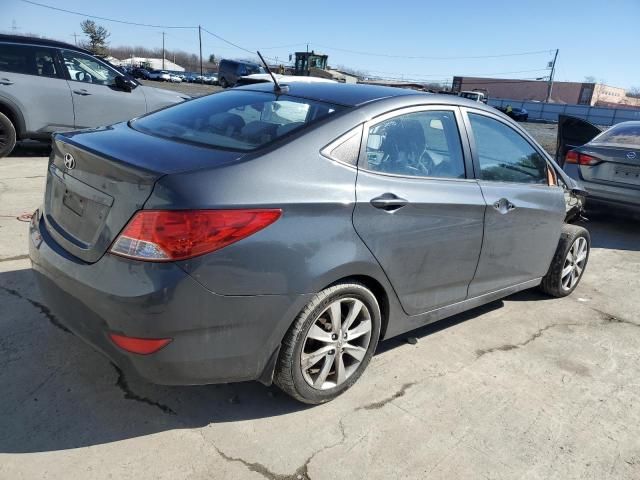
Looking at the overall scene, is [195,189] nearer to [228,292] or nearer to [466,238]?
[228,292]

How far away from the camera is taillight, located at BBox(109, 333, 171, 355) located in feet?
6.79

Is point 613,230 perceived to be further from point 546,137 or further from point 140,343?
point 546,137

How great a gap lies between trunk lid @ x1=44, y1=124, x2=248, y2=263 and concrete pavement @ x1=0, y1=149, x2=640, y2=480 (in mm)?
802

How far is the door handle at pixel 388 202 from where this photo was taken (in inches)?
101

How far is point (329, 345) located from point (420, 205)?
891 mm

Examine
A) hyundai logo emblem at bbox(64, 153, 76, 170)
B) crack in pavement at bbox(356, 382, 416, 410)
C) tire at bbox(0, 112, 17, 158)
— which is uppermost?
hyundai logo emblem at bbox(64, 153, 76, 170)

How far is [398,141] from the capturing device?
112 inches

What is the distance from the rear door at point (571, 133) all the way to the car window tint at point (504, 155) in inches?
180

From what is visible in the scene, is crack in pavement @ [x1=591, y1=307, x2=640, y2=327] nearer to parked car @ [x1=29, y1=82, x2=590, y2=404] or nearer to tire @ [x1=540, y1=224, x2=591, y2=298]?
tire @ [x1=540, y1=224, x2=591, y2=298]

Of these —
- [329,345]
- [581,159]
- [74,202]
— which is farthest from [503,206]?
[581,159]

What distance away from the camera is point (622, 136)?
6945 millimetres

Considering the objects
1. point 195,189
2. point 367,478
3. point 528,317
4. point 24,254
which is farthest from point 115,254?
point 528,317

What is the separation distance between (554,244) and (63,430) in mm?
3618

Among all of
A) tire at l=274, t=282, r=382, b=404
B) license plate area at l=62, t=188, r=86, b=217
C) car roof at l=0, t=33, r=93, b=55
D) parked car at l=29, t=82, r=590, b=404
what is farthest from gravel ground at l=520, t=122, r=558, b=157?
license plate area at l=62, t=188, r=86, b=217
